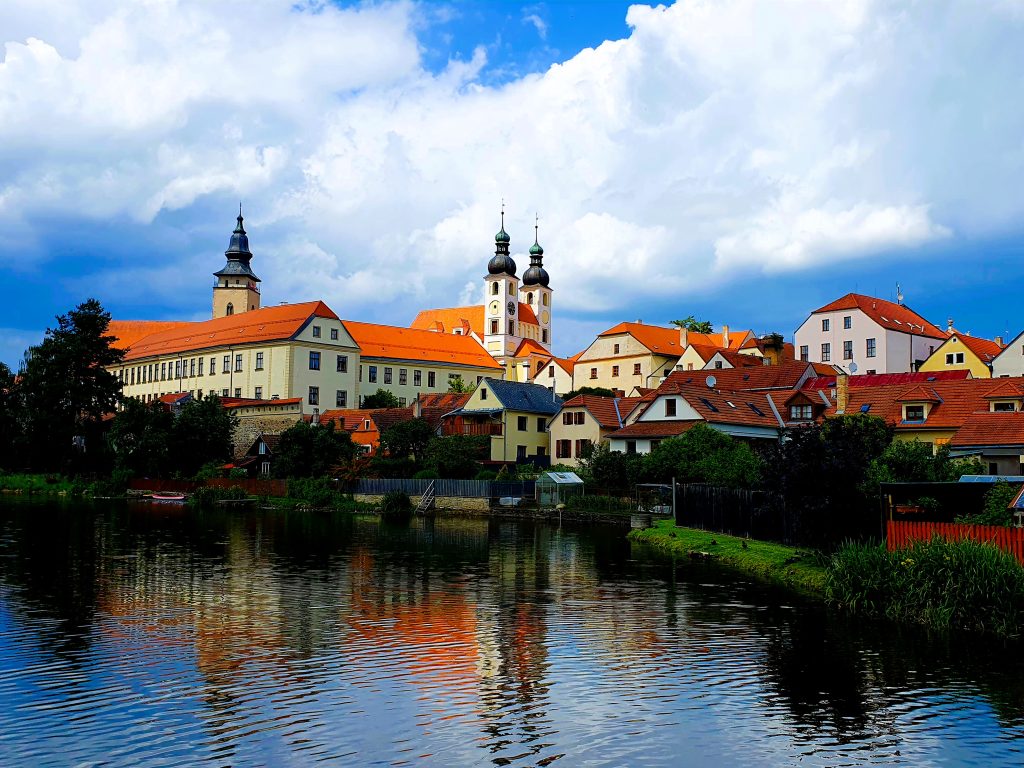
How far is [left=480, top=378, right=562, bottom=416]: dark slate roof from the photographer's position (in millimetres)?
86750

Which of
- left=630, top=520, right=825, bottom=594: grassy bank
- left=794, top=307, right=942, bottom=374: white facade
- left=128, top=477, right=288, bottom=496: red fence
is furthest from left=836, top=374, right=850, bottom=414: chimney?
left=128, top=477, right=288, bottom=496: red fence

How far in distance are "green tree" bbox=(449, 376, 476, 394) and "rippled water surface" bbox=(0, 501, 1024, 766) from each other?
98586 millimetres

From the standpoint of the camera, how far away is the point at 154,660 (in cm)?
1869

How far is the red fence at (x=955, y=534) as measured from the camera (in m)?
23.5

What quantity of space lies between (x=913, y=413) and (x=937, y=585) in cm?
4315

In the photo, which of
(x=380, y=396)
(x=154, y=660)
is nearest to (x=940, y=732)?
(x=154, y=660)

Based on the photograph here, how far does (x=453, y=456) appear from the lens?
7694 cm

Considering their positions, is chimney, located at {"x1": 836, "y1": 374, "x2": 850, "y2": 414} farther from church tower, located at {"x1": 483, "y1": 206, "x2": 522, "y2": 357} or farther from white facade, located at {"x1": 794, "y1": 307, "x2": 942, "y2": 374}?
church tower, located at {"x1": 483, "y1": 206, "x2": 522, "y2": 357}

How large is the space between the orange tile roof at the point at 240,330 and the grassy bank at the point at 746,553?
81771mm

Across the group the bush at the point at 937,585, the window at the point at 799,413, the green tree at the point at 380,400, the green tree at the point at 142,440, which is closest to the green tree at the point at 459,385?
the green tree at the point at 380,400

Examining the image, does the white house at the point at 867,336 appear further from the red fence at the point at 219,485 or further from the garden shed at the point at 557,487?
the red fence at the point at 219,485

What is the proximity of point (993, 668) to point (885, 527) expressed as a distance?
33.5 ft

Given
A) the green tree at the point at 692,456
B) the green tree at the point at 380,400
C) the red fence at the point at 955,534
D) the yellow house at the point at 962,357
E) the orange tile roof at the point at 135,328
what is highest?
the orange tile roof at the point at 135,328

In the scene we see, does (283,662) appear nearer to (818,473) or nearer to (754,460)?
(818,473)
